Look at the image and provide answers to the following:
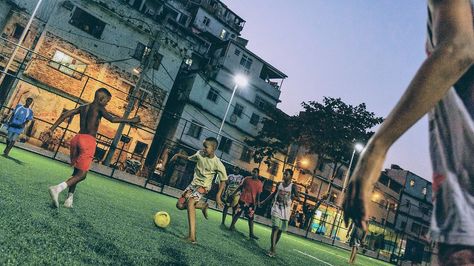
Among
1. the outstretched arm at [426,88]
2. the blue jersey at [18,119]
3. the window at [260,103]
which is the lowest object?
the blue jersey at [18,119]

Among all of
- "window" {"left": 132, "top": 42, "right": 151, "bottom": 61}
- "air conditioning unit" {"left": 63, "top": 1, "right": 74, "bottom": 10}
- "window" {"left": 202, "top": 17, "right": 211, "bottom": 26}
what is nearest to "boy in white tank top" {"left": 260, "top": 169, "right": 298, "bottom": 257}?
"window" {"left": 132, "top": 42, "right": 151, "bottom": 61}

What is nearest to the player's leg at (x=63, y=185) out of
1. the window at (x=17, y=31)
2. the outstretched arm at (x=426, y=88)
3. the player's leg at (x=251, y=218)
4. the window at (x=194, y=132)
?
the outstretched arm at (x=426, y=88)

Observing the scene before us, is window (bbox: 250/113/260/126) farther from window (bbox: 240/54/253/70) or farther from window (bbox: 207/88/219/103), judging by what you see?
window (bbox: 240/54/253/70)

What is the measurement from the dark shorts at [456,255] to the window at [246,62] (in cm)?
3581

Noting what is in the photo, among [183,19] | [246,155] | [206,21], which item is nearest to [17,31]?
[183,19]

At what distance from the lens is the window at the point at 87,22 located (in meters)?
25.6

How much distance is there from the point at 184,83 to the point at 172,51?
3.96m

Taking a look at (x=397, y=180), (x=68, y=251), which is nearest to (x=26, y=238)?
(x=68, y=251)

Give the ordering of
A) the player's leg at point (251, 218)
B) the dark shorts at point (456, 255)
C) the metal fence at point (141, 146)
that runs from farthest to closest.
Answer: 1. the metal fence at point (141, 146)
2. the player's leg at point (251, 218)
3. the dark shorts at point (456, 255)

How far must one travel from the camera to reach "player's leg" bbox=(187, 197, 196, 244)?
17.9 feet

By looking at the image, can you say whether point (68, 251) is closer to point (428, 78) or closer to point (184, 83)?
point (428, 78)

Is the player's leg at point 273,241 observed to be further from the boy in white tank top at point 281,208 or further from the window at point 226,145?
the window at point 226,145

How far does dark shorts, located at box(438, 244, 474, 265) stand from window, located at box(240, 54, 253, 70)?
117 feet

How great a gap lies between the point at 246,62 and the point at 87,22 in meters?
17.0
